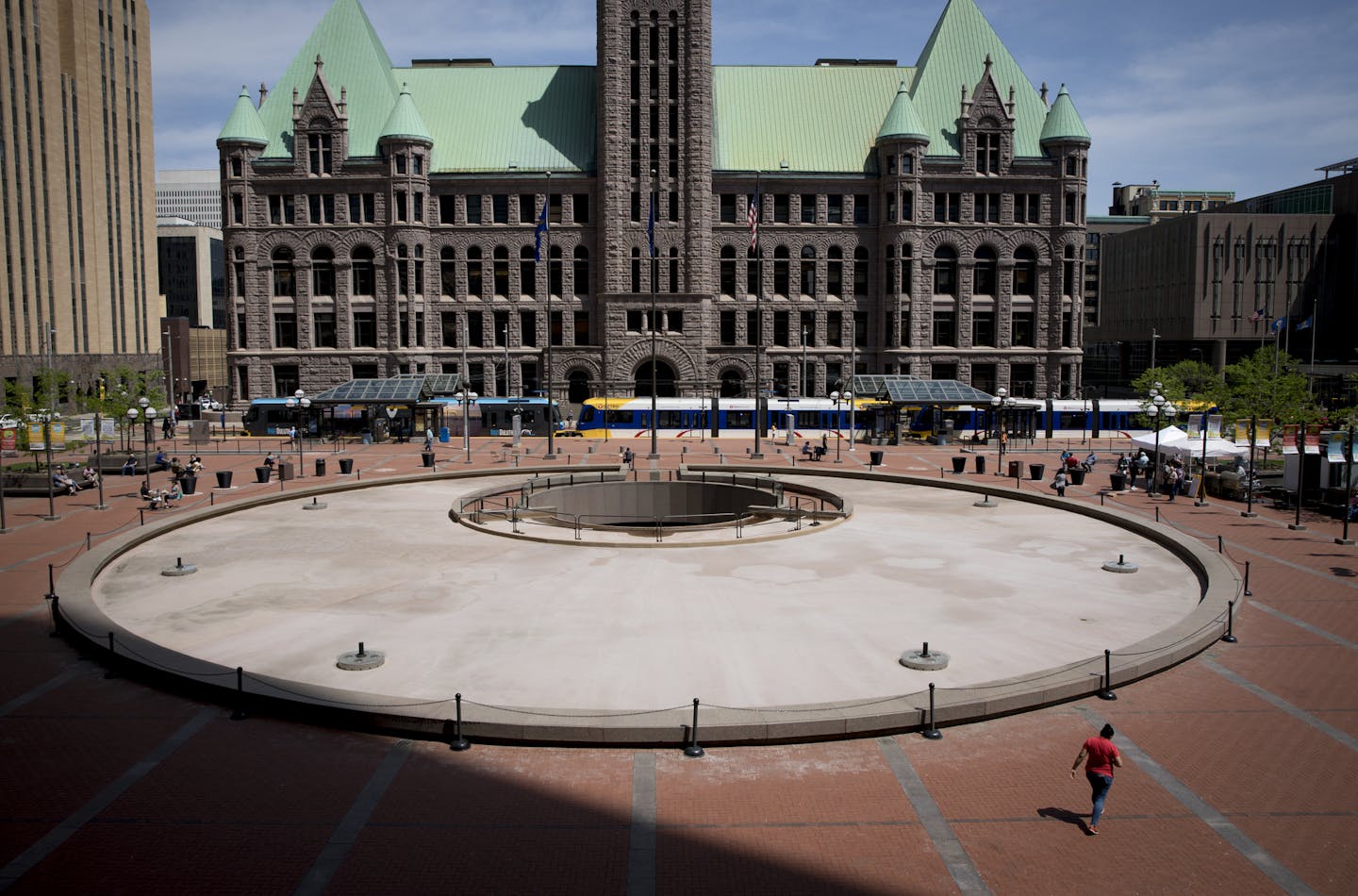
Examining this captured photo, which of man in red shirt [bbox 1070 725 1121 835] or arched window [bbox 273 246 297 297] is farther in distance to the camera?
arched window [bbox 273 246 297 297]

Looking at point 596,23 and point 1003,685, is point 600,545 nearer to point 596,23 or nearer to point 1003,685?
point 1003,685

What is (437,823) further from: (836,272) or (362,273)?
(836,272)

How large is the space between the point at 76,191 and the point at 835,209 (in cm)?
7152

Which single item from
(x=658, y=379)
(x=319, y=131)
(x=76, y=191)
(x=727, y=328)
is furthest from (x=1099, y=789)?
(x=76, y=191)

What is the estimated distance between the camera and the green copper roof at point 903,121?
80.9m

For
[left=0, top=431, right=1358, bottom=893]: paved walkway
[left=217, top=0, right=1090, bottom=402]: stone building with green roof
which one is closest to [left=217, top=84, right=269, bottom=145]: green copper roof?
[left=217, top=0, right=1090, bottom=402]: stone building with green roof

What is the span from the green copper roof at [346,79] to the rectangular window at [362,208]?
3380 mm

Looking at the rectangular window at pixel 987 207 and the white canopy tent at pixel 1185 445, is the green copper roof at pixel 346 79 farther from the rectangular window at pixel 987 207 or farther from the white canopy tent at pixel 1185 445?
the white canopy tent at pixel 1185 445

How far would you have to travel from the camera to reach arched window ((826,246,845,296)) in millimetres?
85062

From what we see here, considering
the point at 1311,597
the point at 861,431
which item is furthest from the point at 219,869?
the point at 861,431

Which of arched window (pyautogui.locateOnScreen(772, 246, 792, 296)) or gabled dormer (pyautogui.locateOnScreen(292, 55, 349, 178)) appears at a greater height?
gabled dormer (pyautogui.locateOnScreen(292, 55, 349, 178))

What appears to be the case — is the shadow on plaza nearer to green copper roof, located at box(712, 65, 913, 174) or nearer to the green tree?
the green tree

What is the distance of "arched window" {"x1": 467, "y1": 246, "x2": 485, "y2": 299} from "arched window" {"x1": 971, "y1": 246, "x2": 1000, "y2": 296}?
130 feet

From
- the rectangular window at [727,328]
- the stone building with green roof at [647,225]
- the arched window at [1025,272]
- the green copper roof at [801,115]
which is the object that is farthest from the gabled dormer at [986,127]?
the rectangular window at [727,328]
